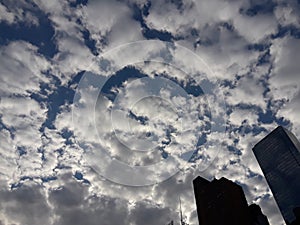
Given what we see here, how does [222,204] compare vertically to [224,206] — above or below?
above

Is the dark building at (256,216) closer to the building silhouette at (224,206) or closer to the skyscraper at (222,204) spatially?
the building silhouette at (224,206)

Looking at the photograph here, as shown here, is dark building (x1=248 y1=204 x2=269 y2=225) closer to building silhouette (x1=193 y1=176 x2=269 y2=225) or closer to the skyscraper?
building silhouette (x1=193 y1=176 x2=269 y2=225)

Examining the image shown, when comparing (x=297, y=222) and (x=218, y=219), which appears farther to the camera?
(x=218, y=219)

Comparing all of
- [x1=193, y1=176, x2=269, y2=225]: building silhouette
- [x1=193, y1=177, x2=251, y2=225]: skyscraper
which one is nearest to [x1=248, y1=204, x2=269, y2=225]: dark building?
[x1=193, y1=176, x2=269, y2=225]: building silhouette

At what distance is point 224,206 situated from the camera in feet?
262

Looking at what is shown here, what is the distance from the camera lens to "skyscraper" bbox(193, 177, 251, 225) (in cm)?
7651

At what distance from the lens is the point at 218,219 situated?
7912 cm

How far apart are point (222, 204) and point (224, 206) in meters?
0.83

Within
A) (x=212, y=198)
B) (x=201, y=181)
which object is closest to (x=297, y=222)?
(x=212, y=198)

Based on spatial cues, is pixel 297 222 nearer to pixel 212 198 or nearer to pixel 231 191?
pixel 231 191

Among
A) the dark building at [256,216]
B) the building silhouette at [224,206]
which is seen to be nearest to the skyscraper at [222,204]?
the building silhouette at [224,206]

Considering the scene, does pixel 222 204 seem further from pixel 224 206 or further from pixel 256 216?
pixel 256 216

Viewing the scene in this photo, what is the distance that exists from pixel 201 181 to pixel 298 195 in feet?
440

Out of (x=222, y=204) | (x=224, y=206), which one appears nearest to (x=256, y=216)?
(x=224, y=206)
